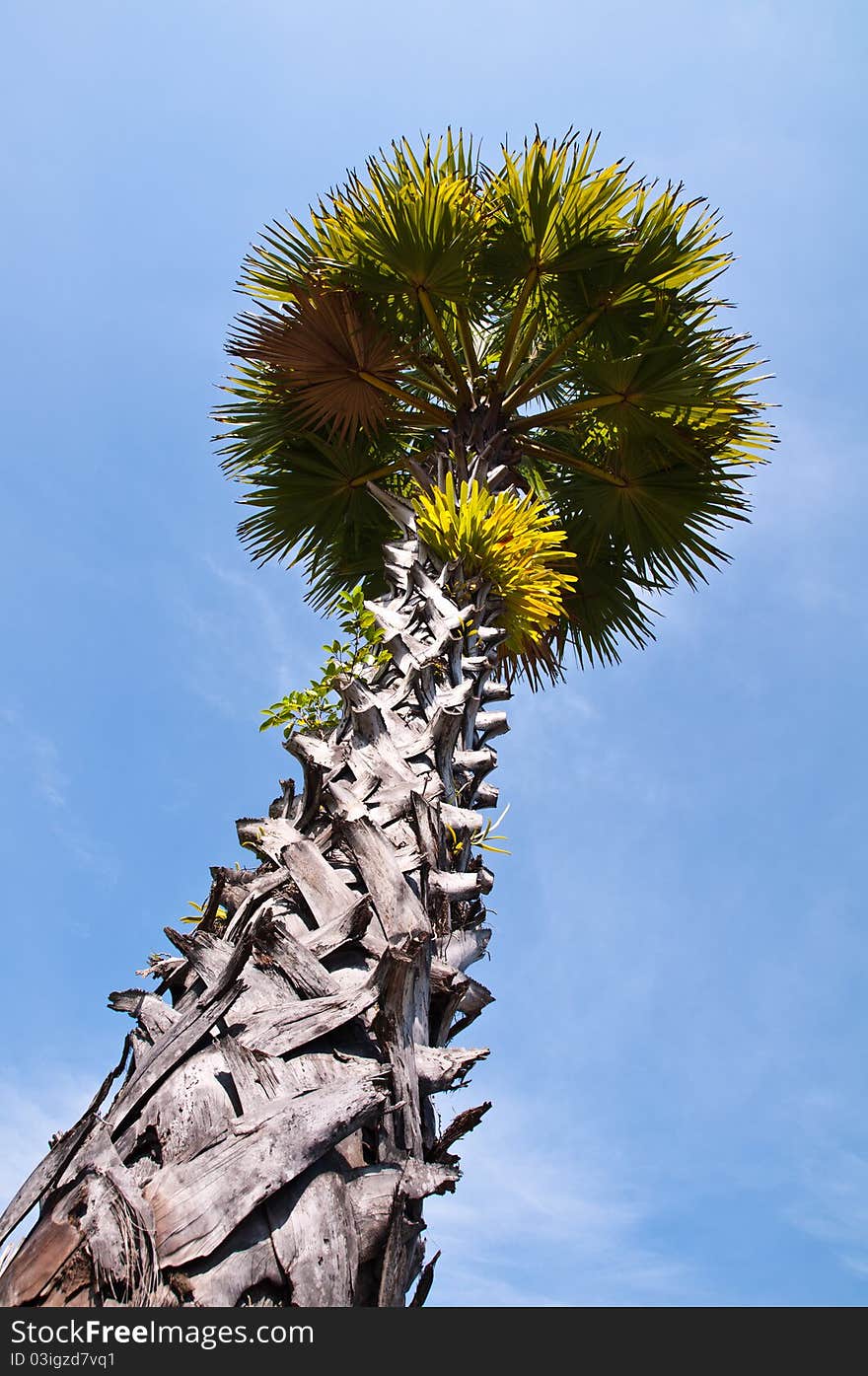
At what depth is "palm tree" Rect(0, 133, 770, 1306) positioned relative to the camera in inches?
69.9

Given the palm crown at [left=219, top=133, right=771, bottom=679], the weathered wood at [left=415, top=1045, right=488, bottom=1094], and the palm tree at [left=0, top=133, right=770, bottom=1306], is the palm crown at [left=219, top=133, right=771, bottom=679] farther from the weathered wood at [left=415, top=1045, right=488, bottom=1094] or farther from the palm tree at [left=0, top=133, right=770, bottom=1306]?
the weathered wood at [left=415, top=1045, right=488, bottom=1094]

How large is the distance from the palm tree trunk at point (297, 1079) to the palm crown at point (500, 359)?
108 inches

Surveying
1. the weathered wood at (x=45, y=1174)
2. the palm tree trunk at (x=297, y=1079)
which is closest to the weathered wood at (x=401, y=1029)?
the palm tree trunk at (x=297, y=1079)

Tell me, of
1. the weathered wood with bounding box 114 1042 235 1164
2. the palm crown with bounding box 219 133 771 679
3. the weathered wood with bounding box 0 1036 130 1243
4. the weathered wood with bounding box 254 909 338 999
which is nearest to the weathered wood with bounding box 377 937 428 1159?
the weathered wood with bounding box 254 909 338 999

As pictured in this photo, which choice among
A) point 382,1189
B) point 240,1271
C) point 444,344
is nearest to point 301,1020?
point 382,1189

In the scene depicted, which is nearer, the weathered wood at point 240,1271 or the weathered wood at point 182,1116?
the weathered wood at point 240,1271

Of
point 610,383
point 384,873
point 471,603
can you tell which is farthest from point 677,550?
point 384,873

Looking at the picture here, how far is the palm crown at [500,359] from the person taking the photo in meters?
5.22

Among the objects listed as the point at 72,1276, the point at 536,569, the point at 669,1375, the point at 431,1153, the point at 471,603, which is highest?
the point at 536,569

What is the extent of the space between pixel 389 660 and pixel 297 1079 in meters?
2.31

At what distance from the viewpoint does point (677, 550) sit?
632 cm

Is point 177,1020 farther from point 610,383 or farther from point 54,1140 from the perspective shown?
point 610,383

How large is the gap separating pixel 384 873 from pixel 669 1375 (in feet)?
4.37

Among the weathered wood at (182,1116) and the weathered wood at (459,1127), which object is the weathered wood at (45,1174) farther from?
the weathered wood at (459,1127)
